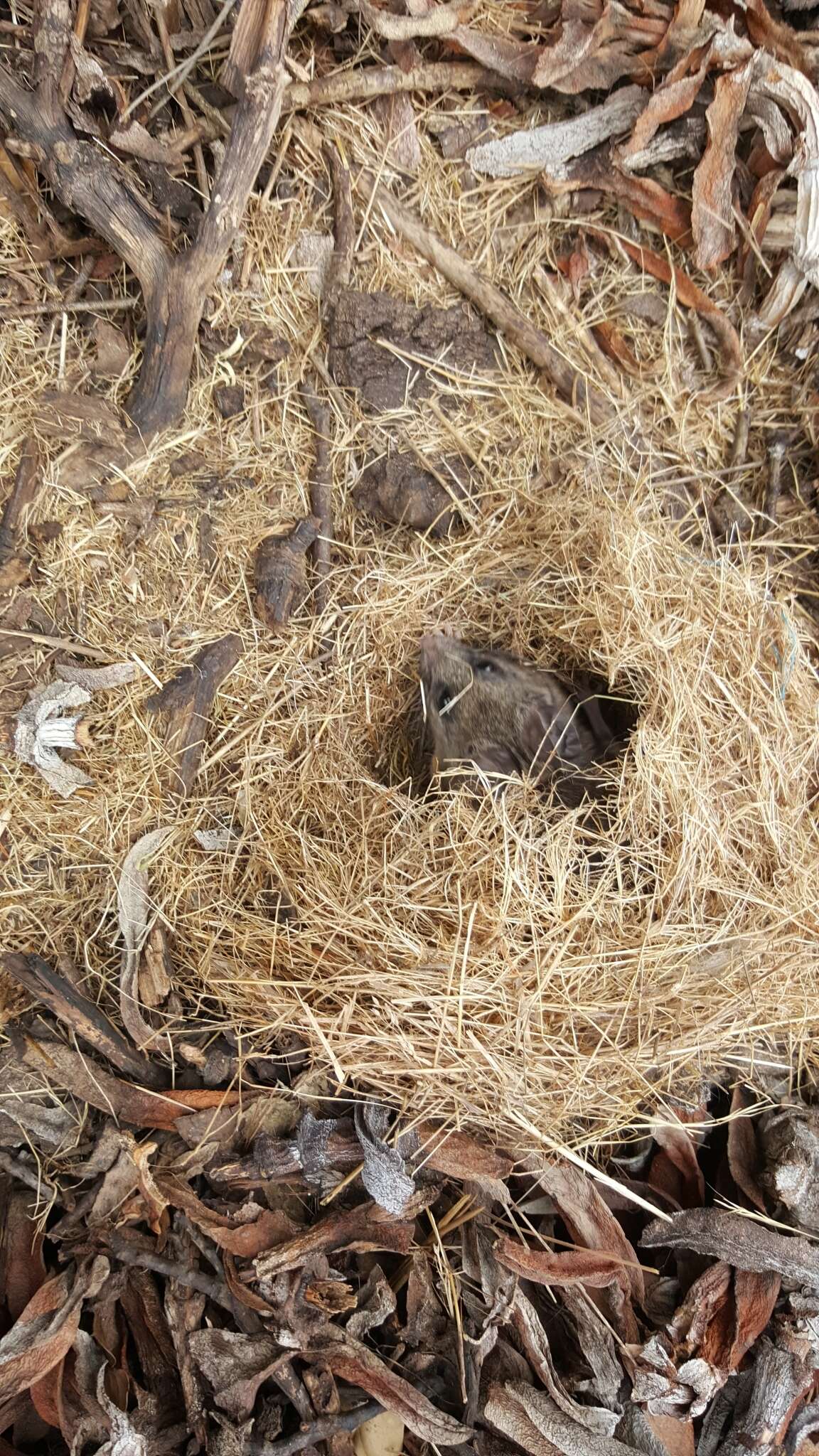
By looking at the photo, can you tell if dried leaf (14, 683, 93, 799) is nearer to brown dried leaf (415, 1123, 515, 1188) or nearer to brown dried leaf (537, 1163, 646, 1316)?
brown dried leaf (415, 1123, 515, 1188)

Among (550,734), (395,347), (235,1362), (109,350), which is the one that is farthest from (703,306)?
(235,1362)

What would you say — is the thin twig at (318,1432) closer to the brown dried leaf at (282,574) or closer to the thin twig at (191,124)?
the brown dried leaf at (282,574)

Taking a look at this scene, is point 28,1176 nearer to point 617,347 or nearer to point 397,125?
point 617,347

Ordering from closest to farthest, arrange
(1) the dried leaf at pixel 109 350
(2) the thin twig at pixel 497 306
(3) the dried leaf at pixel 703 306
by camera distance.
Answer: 1. (1) the dried leaf at pixel 109 350
2. (2) the thin twig at pixel 497 306
3. (3) the dried leaf at pixel 703 306

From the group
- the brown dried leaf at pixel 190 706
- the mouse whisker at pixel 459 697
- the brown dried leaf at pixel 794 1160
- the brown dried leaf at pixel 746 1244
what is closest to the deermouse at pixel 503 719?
the mouse whisker at pixel 459 697

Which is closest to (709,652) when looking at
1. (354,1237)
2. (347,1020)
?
(347,1020)

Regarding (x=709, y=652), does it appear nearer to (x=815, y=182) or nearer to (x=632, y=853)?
(x=632, y=853)
